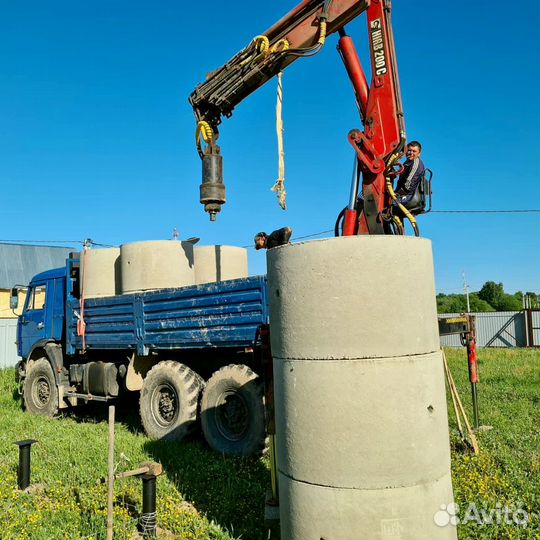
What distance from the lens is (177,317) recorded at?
24.5ft

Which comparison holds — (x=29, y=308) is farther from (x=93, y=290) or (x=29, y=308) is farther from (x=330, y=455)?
(x=330, y=455)

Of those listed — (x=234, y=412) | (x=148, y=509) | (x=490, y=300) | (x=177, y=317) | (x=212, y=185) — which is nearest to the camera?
Result: (x=148, y=509)

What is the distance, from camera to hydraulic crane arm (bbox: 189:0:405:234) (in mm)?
6094

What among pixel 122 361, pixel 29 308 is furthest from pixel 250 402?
pixel 29 308

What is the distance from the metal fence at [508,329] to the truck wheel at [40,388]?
Result: 20698 mm

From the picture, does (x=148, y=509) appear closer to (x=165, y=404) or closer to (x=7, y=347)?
(x=165, y=404)

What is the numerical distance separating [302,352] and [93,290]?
6.60 m

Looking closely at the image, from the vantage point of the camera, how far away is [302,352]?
330 centimetres

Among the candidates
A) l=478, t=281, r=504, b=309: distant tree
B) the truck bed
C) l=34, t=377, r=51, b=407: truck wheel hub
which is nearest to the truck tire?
the truck bed

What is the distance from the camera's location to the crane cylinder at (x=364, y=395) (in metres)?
3.08

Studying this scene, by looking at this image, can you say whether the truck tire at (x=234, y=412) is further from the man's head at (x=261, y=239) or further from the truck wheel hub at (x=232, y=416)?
the man's head at (x=261, y=239)

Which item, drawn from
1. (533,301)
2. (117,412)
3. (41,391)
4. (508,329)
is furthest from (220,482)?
(533,301)

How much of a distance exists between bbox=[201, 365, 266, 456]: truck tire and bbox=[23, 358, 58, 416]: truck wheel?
4.13m

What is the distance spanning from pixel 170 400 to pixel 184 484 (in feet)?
7.29
